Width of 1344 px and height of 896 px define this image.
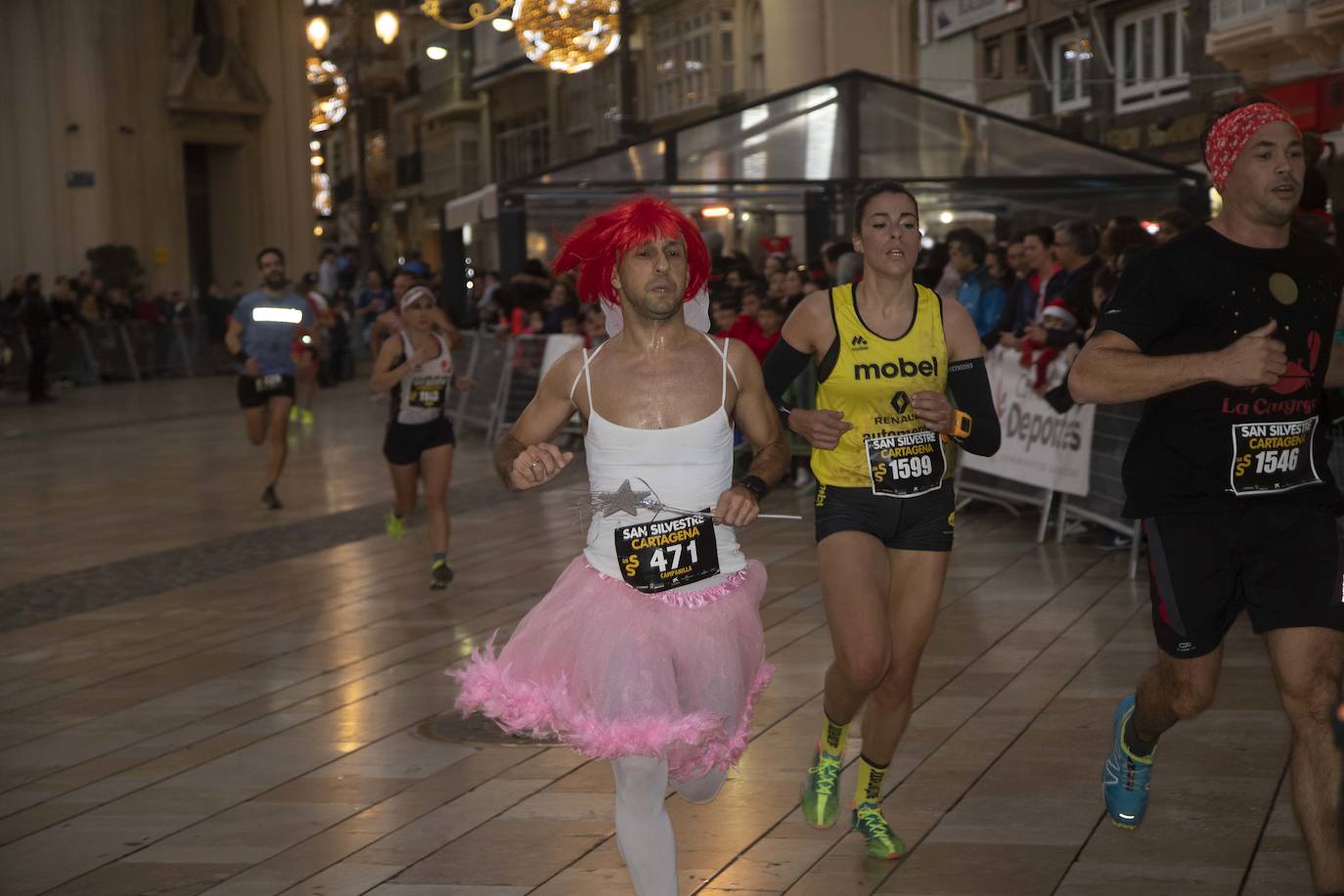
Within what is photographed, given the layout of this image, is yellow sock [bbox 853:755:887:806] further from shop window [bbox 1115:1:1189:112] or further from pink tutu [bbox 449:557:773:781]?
shop window [bbox 1115:1:1189:112]

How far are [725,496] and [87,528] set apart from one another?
1070cm

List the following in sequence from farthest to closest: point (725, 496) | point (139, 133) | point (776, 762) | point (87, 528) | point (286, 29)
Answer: point (286, 29) < point (139, 133) < point (87, 528) < point (776, 762) < point (725, 496)

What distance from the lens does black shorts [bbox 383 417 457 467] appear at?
418 inches

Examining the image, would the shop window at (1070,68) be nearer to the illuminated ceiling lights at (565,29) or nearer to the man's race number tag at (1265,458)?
the illuminated ceiling lights at (565,29)

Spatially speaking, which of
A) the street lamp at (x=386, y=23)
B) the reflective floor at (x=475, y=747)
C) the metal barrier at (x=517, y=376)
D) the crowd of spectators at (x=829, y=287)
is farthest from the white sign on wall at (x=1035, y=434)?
the street lamp at (x=386, y=23)

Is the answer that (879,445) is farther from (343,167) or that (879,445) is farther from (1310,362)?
(343,167)

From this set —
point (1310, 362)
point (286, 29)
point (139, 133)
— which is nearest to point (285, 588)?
point (1310, 362)

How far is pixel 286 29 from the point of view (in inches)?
1770

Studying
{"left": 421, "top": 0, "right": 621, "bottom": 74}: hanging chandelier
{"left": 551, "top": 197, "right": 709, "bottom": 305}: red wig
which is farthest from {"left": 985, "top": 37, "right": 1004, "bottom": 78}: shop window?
{"left": 551, "top": 197, "right": 709, "bottom": 305}: red wig

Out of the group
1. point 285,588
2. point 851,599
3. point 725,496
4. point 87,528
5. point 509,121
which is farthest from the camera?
point 509,121

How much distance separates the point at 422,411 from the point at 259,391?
4.82 m

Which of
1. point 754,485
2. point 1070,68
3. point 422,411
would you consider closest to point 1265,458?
point 754,485

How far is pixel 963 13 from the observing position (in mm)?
32062

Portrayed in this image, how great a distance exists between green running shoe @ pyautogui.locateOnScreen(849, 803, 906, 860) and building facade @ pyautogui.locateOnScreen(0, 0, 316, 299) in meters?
36.8
